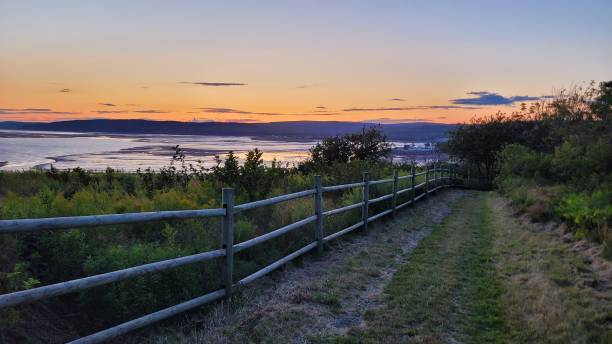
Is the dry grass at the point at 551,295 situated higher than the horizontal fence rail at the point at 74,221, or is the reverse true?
the horizontal fence rail at the point at 74,221

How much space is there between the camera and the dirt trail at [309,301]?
4926 millimetres

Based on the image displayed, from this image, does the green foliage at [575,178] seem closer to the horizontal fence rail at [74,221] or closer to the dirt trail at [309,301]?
the dirt trail at [309,301]

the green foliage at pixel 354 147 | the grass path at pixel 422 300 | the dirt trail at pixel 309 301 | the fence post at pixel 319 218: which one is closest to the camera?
the dirt trail at pixel 309 301

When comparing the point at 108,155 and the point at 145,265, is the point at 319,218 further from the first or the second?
the point at 108,155

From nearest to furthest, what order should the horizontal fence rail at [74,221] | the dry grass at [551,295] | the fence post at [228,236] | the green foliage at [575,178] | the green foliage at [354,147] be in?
the horizontal fence rail at [74,221], the dry grass at [551,295], the fence post at [228,236], the green foliage at [575,178], the green foliage at [354,147]

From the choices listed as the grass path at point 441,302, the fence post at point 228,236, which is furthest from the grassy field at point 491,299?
the fence post at point 228,236

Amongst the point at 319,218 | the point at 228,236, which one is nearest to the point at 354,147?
the point at 319,218

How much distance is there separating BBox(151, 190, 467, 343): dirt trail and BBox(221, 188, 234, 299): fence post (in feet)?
0.84

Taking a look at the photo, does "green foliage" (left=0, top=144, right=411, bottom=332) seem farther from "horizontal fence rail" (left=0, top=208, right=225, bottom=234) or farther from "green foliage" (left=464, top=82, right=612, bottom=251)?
"green foliage" (left=464, top=82, right=612, bottom=251)

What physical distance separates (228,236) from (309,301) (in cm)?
132

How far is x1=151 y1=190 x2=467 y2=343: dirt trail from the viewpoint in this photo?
16.2 feet

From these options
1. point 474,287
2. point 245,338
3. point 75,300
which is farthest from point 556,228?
point 75,300

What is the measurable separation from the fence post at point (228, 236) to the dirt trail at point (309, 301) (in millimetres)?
→ 255

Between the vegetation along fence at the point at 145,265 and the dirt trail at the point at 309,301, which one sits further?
the dirt trail at the point at 309,301
